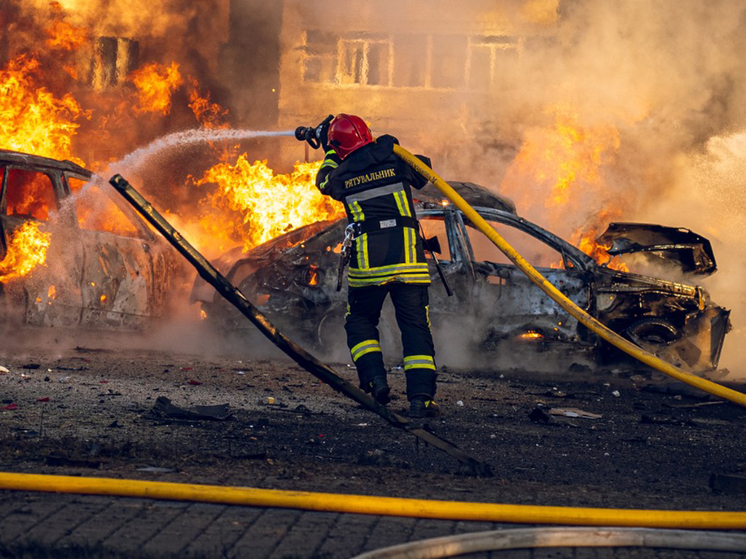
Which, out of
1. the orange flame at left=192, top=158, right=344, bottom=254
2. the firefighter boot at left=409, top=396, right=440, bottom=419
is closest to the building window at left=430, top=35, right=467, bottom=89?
the orange flame at left=192, top=158, right=344, bottom=254

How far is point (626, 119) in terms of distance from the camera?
19.3m

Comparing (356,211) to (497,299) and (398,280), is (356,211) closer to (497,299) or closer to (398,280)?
(398,280)

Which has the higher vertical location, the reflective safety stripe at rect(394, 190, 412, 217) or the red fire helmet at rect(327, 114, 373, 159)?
the red fire helmet at rect(327, 114, 373, 159)

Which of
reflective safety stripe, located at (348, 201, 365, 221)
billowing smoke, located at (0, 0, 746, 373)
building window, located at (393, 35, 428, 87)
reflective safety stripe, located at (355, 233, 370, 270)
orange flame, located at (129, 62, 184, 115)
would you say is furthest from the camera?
building window, located at (393, 35, 428, 87)

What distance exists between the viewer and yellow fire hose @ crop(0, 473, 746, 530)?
3689mm

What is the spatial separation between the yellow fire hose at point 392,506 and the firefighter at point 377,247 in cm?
262

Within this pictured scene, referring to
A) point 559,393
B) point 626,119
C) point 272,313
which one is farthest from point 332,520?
point 626,119

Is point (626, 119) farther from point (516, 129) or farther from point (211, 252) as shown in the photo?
point (211, 252)

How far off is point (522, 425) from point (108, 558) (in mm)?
3570

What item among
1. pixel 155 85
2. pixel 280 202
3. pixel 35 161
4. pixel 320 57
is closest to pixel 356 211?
pixel 35 161

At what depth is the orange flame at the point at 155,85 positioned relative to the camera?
73.7ft

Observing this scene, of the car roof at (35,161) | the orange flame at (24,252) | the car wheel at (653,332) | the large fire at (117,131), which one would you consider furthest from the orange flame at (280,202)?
the car wheel at (653,332)

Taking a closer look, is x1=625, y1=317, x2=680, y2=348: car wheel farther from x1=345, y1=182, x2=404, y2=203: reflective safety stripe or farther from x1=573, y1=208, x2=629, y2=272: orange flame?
x1=345, y1=182, x2=404, y2=203: reflective safety stripe

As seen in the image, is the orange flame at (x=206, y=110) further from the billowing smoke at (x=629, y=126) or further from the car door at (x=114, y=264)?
the car door at (x=114, y=264)
